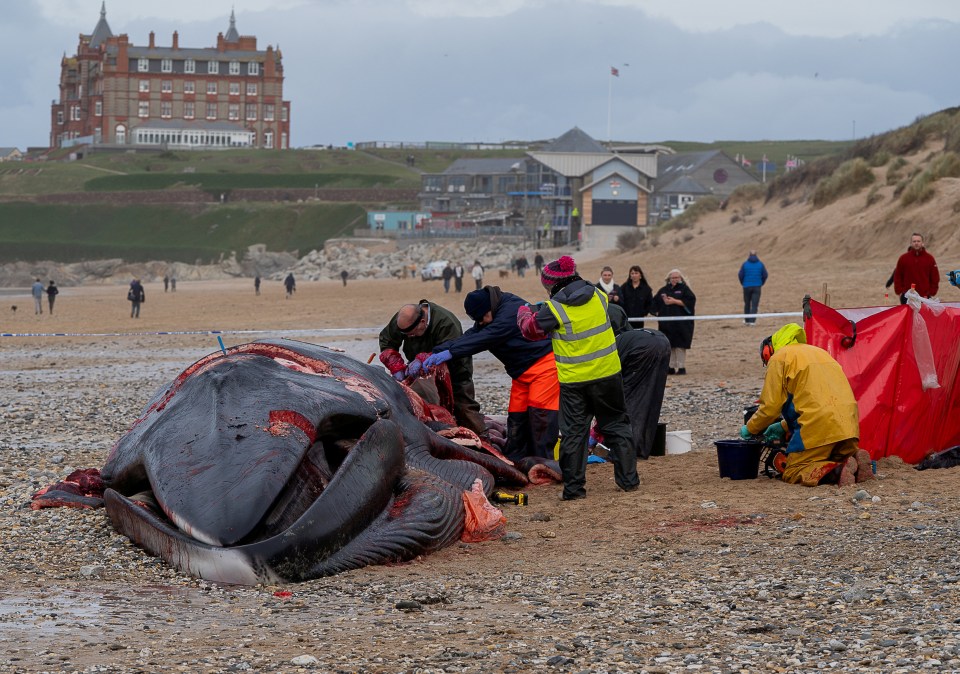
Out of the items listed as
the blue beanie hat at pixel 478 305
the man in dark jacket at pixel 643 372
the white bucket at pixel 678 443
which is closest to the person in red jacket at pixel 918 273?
the white bucket at pixel 678 443

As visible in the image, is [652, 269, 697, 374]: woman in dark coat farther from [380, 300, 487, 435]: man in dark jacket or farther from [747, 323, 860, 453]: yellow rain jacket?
[747, 323, 860, 453]: yellow rain jacket

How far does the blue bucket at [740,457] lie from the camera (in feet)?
34.0

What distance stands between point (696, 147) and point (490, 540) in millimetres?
161377

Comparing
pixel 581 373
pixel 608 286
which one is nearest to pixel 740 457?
pixel 581 373

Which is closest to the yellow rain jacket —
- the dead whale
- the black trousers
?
the black trousers

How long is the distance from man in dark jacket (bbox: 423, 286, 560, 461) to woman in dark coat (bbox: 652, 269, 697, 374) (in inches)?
318

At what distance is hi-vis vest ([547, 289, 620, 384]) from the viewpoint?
384 inches

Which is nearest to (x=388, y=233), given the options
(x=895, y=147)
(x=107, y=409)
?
(x=895, y=147)

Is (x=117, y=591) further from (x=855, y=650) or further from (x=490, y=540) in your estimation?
(x=855, y=650)

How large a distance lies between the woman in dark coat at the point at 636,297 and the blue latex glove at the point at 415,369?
29.2 ft

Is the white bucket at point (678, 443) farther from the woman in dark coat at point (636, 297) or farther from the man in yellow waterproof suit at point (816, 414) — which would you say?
the woman in dark coat at point (636, 297)

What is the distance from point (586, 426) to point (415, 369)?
1.52m

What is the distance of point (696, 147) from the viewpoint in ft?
543

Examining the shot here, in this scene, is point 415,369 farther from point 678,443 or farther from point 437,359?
point 678,443
